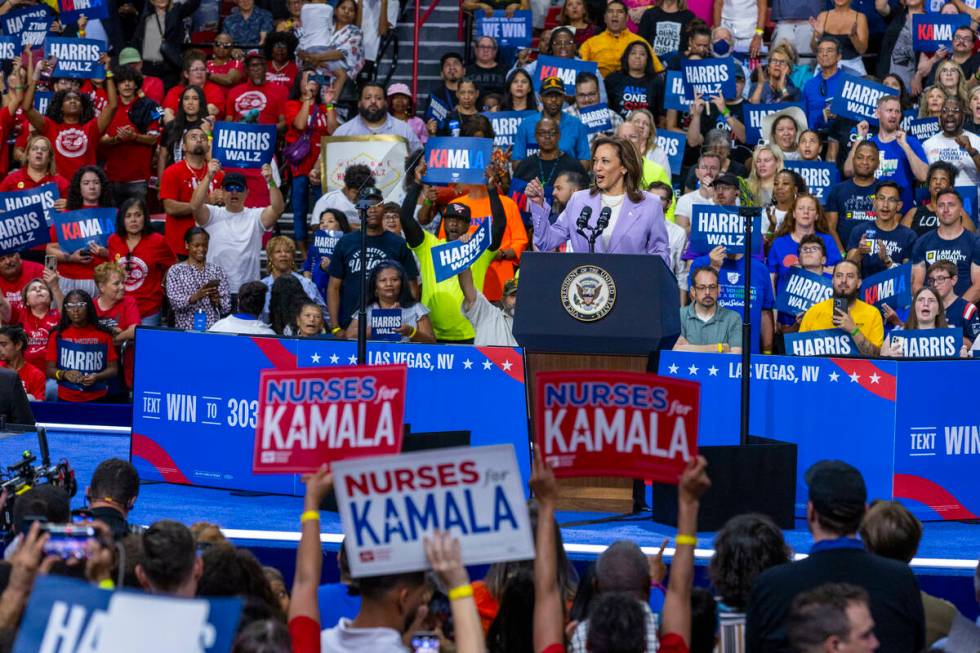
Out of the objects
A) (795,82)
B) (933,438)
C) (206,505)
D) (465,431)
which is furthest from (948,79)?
(206,505)

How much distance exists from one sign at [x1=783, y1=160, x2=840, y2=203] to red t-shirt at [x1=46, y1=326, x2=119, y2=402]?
5834mm

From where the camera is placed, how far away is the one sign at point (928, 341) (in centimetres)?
1110

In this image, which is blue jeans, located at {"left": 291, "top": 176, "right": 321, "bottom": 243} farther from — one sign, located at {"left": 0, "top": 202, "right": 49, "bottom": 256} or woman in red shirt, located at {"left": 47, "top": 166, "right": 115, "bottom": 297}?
one sign, located at {"left": 0, "top": 202, "right": 49, "bottom": 256}

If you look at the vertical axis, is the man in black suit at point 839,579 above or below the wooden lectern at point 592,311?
below

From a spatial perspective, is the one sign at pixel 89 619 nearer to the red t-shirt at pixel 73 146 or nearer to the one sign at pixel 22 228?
the one sign at pixel 22 228

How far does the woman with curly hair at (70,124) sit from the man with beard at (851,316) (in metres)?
7.36

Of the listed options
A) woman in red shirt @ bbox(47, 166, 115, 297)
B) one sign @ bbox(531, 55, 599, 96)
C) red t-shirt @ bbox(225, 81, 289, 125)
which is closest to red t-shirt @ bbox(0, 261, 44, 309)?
woman in red shirt @ bbox(47, 166, 115, 297)

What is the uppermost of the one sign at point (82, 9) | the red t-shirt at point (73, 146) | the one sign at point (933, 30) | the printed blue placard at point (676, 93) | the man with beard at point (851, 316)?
the one sign at point (82, 9)

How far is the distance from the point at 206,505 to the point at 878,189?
6.31m

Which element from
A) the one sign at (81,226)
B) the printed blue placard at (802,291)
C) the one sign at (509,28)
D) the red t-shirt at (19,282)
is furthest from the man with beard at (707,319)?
the one sign at (509,28)

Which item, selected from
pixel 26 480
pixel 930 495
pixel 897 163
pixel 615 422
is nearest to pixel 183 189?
pixel 897 163

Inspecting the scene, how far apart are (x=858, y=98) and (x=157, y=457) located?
7.46m

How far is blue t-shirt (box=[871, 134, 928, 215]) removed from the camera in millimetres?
14836

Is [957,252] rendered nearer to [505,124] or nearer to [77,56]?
[505,124]
